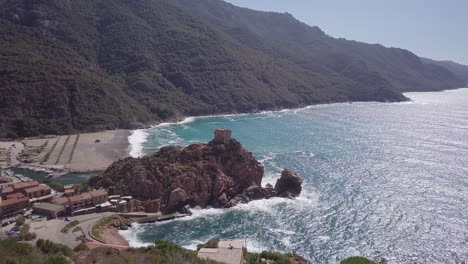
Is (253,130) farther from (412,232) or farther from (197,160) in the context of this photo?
(412,232)

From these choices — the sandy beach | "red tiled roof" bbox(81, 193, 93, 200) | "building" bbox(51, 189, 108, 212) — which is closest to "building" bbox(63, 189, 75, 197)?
"building" bbox(51, 189, 108, 212)

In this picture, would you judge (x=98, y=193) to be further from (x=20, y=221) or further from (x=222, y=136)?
(x=222, y=136)

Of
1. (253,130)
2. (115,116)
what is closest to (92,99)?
(115,116)

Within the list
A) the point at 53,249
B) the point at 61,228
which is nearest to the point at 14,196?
the point at 61,228

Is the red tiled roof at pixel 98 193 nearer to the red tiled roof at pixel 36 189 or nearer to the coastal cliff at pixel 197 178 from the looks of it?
the coastal cliff at pixel 197 178

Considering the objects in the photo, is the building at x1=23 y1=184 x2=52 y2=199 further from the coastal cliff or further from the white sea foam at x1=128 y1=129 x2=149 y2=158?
the white sea foam at x1=128 y1=129 x2=149 y2=158

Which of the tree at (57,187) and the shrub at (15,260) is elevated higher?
the shrub at (15,260)

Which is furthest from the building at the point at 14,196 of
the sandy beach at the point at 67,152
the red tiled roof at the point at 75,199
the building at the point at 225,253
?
the building at the point at 225,253
